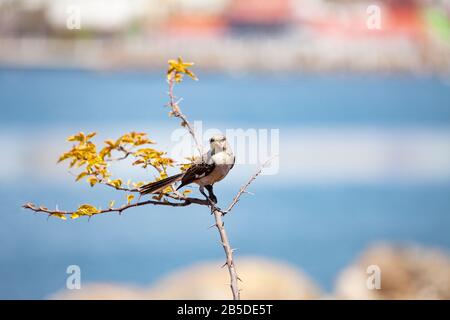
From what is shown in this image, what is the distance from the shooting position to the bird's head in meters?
2.99

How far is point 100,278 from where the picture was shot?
445 inches

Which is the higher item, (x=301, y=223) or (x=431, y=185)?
(x=431, y=185)

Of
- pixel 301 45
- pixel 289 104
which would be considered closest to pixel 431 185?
pixel 289 104

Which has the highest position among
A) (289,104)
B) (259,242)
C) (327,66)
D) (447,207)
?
(327,66)

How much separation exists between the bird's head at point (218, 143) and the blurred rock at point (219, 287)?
4182 millimetres

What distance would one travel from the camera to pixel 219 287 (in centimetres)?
743

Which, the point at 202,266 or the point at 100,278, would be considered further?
the point at 100,278

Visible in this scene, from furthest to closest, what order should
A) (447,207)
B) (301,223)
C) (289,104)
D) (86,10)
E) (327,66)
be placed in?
(327,66)
(86,10)
(289,104)
(447,207)
(301,223)

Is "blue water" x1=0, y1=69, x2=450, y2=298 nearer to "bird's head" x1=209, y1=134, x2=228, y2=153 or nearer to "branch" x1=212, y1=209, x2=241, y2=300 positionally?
"bird's head" x1=209, y1=134, x2=228, y2=153

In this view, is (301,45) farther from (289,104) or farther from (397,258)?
(397,258)

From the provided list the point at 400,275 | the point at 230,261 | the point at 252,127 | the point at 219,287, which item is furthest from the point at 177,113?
the point at 252,127

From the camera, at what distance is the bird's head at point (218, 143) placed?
2.99 meters

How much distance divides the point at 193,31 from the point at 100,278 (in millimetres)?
51331

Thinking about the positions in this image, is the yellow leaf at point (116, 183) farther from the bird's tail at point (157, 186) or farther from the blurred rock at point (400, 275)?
the blurred rock at point (400, 275)
